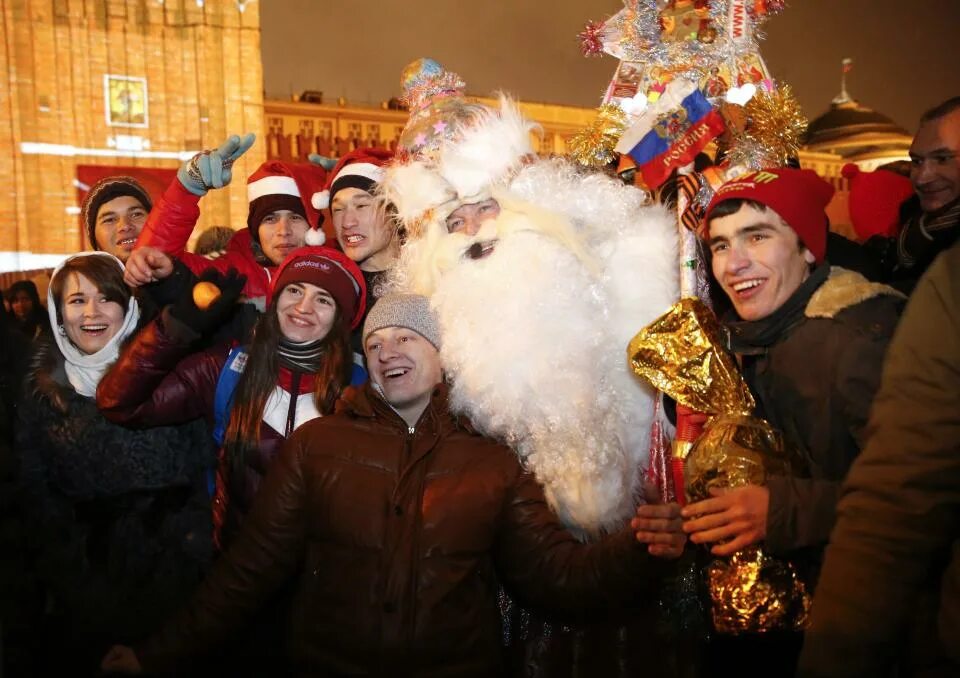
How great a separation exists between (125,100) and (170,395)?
561 inches

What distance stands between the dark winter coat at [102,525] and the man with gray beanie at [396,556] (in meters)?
0.64

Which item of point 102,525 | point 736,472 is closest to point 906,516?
point 736,472

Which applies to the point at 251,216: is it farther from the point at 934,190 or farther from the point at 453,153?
the point at 934,190

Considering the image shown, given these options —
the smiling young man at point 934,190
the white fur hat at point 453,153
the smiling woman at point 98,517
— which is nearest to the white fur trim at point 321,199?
the white fur hat at point 453,153

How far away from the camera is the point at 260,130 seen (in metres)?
15.5

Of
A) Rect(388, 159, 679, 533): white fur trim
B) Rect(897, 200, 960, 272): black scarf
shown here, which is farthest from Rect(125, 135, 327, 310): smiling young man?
Rect(897, 200, 960, 272): black scarf

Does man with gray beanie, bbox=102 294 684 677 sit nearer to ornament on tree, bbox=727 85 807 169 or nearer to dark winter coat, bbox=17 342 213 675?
dark winter coat, bbox=17 342 213 675

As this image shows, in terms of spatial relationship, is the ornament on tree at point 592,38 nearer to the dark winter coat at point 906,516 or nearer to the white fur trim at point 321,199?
the white fur trim at point 321,199

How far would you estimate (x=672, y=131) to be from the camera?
254 cm

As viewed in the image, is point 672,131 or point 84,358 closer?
point 672,131

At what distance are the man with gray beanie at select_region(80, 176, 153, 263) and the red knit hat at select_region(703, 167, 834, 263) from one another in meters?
2.77

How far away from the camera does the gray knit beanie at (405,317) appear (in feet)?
7.43

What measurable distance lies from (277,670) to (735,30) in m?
2.67

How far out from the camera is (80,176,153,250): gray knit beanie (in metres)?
3.62
